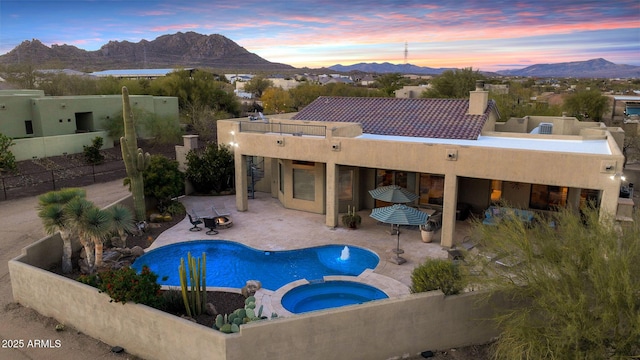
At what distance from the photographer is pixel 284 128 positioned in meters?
22.2

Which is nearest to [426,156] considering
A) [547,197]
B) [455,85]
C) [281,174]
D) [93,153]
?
[547,197]

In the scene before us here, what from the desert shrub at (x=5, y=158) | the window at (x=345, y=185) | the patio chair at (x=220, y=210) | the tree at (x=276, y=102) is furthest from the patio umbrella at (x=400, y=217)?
the tree at (x=276, y=102)

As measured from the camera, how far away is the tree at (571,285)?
26.9ft

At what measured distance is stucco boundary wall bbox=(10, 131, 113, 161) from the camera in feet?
98.3

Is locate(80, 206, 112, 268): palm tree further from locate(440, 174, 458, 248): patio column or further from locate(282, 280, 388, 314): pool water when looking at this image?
locate(440, 174, 458, 248): patio column

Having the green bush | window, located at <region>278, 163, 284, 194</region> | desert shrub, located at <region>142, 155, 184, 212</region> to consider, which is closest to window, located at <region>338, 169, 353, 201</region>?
window, located at <region>278, 163, 284, 194</region>

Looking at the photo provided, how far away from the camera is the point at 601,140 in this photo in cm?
1959

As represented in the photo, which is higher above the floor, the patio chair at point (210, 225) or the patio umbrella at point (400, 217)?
the patio umbrella at point (400, 217)

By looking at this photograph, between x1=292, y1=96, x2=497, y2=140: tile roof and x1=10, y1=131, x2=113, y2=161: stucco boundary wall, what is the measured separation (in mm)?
18783

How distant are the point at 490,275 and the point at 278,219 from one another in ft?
38.8

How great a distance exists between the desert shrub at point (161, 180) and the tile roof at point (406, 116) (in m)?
7.77

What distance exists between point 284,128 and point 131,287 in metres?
12.9

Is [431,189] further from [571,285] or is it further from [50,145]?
[50,145]

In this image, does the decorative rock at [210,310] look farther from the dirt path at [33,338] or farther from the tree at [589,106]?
the tree at [589,106]
